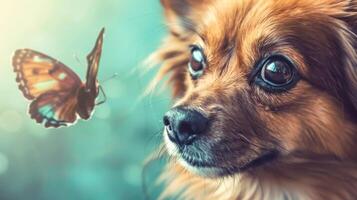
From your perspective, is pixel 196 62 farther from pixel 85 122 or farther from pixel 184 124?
pixel 85 122

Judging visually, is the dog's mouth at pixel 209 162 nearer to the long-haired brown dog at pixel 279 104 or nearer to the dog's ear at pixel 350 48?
the long-haired brown dog at pixel 279 104

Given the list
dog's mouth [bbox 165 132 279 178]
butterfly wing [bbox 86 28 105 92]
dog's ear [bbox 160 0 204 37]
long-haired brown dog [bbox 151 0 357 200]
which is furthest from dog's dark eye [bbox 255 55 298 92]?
butterfly wing [bbox 86 28 105 92]

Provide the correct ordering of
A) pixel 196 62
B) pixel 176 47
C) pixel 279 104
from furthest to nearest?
1. pixel 176 47
2. pixel 196 62
3. pixel 279 104

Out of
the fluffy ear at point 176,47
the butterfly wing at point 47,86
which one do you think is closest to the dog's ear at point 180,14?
the fluffy ear at point 176,47

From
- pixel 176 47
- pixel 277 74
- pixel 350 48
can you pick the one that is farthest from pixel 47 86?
pixel 350 48

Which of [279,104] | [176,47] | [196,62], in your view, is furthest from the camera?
[176,47]

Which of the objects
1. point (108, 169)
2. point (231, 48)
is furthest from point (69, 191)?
point (231, 48)

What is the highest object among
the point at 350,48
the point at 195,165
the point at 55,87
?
the point at 55,87
